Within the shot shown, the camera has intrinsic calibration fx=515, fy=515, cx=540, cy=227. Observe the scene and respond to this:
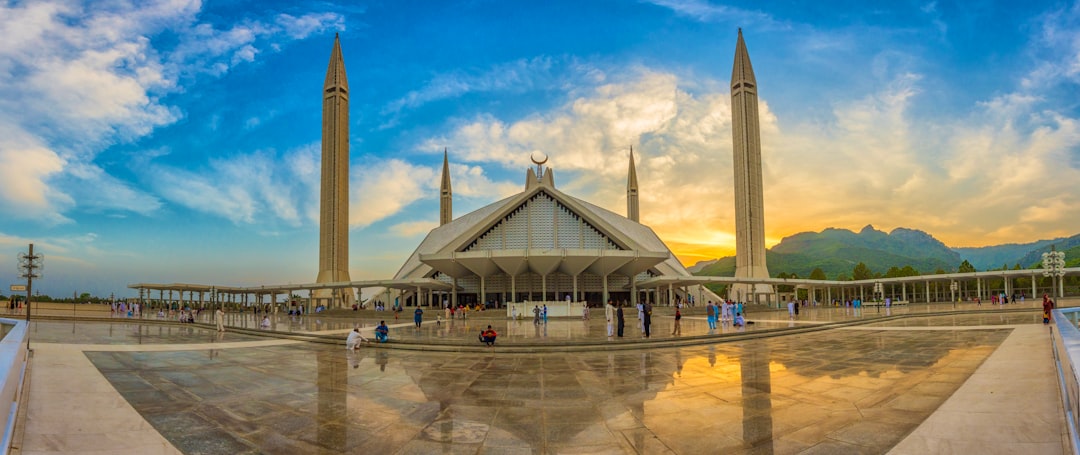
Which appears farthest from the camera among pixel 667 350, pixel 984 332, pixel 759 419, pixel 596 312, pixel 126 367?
pixel 596 312

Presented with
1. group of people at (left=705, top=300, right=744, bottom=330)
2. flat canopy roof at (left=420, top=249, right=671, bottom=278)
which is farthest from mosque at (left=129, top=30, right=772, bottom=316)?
group of people at (left=705, top=300, right=744, bottom=330)

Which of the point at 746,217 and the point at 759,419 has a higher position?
the point at 746,217

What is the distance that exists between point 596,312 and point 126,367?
24.1m

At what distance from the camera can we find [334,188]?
54406 mm

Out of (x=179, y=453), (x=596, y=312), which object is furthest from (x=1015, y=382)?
(x=596, y=312)

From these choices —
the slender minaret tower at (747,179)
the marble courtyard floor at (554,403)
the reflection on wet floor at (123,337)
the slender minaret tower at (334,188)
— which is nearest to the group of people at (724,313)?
the marble courtyard floor at (554,403)

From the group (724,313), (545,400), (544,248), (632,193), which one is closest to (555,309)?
(724,313)

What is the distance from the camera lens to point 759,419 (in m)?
5.02

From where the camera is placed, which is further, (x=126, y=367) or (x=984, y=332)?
(x=984, y=332)

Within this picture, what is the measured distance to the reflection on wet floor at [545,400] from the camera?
4.40 metres

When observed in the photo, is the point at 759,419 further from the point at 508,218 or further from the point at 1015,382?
the point at 508,218

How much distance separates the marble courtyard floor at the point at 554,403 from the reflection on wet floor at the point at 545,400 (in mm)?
28

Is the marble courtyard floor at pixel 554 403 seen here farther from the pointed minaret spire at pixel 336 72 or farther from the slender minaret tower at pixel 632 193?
the slender minaret tower at pixel 632 193

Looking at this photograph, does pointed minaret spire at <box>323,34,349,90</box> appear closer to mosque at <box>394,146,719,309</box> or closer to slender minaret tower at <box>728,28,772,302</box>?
mosque at <box>394,146,719,309</box>
